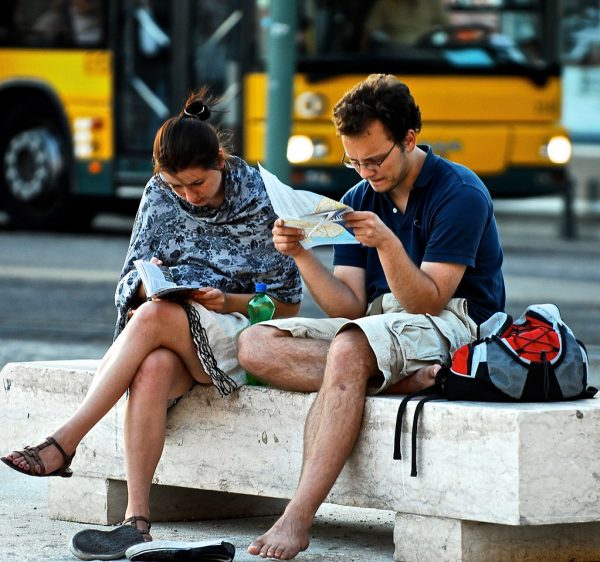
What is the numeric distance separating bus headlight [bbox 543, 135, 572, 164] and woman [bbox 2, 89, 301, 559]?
9.01 m

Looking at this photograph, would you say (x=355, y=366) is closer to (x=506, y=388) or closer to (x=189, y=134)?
(x=506, y=388)

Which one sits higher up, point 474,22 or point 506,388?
point 474,22

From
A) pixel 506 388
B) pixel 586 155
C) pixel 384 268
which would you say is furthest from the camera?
pixel 586 155

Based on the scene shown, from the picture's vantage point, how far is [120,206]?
16188 mm

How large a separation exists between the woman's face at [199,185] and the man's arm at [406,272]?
0.62m

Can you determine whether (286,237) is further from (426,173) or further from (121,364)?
(121,364)

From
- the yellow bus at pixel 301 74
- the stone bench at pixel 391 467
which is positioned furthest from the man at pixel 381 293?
the yellow bus at pixel 301 74

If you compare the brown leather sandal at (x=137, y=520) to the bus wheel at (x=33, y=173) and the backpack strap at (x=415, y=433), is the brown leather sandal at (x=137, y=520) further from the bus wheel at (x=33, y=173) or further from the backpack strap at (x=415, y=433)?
the bus wheel at (x=33, y=173)

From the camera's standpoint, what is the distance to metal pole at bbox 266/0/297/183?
9531 mm

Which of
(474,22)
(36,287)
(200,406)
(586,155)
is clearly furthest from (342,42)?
(200,406)

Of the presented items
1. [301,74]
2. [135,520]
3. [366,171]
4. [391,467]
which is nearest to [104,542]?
[135,520]

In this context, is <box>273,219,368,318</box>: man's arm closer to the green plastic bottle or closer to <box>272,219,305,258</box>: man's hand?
<box>272,219,305,258</box>: man's hand

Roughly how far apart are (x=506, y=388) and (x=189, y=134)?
3.98ft

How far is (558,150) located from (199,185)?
9.44 metres
